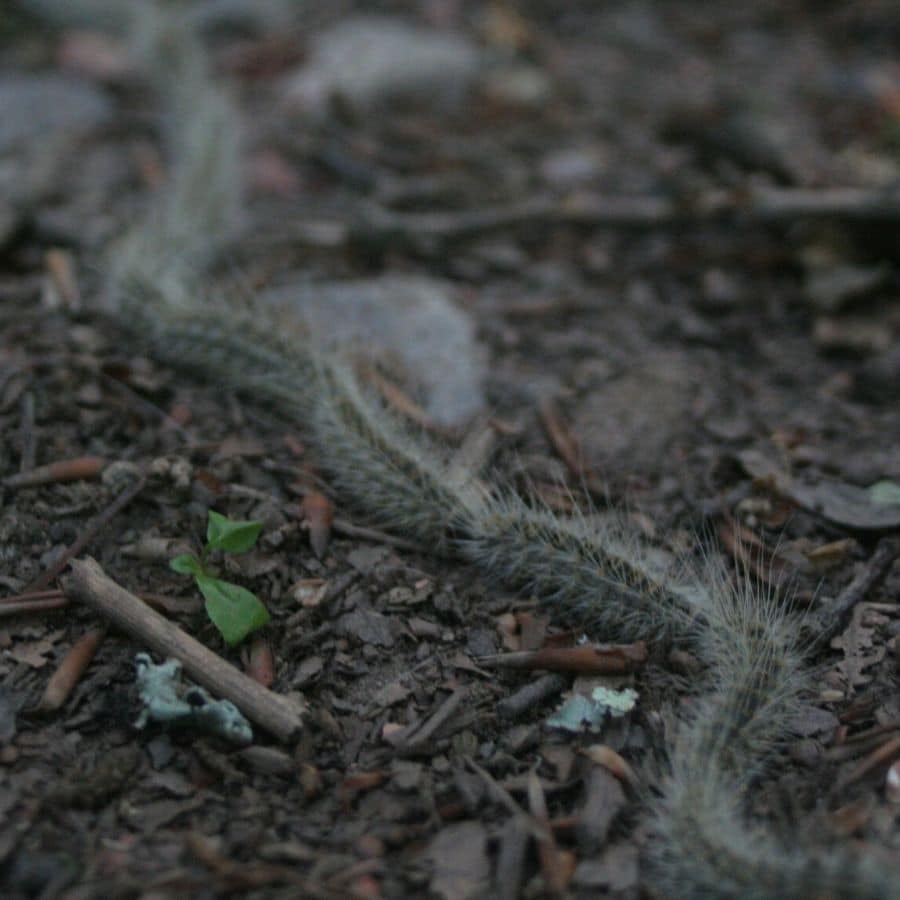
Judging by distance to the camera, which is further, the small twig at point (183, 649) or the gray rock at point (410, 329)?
the gray rock at point (410, 329)

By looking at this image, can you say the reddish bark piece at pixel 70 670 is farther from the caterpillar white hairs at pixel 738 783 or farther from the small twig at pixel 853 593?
the small twig at pixel 853 593

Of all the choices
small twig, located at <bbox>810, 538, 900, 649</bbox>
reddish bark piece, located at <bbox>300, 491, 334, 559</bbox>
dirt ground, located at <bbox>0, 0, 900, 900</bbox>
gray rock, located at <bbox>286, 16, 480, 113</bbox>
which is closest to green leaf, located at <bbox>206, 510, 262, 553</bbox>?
dirt ground, located at <bbox>0, 0, 900, 900</bbox>

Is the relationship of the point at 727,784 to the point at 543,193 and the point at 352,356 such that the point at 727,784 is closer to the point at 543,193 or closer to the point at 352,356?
the point at 352,356

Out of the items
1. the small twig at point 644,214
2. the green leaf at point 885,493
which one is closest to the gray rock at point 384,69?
the small twig at point 644,214

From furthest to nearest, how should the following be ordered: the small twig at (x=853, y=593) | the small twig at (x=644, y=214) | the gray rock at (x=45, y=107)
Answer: the gray rock at (x=45, y=107), the small twig at (x=644, y=214), the small twig at (x=853, y=593)

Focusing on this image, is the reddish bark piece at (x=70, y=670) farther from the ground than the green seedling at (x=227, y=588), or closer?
closer

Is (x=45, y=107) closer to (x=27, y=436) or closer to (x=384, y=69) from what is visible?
(x=384, y=69)
